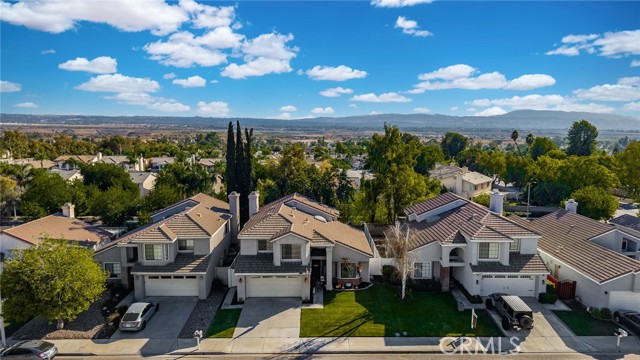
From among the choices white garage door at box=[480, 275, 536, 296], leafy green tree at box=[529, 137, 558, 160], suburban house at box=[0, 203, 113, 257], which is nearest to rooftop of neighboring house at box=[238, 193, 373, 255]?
white garage door at box=[480, 275, 536, 296]

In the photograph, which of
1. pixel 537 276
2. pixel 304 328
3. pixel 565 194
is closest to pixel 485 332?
pixel 537 276

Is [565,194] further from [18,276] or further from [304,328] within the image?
[18,276]

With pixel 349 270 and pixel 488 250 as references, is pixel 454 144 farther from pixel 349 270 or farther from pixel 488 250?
pixel 349 270

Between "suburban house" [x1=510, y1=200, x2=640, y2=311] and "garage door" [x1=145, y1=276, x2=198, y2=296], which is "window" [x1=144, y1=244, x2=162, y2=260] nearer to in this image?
"garage door" [x1=145, y1=276, x2=198, y2=296]

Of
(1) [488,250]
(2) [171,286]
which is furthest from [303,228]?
(1) [488,250]

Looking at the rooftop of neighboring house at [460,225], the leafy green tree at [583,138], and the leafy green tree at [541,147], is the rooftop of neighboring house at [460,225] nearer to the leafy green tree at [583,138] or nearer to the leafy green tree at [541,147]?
the leafy green tree at [541,147]

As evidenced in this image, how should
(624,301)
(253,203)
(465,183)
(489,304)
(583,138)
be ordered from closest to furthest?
(624,301), (489,304), (253,203), (465,183), (583,138)

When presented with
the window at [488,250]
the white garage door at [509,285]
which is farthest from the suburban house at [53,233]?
the white garage door at [509,285]
